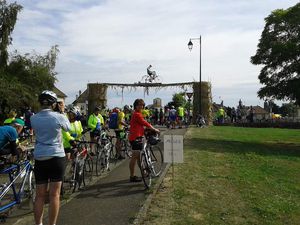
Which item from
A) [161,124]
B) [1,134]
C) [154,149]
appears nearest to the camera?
[1,134]

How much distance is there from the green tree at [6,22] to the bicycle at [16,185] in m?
27.4

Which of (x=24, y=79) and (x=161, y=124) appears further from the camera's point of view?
(x=24, y=79)

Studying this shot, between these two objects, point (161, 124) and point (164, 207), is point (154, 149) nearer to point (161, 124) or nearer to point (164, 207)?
point (164, 207)

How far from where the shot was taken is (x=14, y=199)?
7727 mm

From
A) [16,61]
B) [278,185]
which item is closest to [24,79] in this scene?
[16,61]

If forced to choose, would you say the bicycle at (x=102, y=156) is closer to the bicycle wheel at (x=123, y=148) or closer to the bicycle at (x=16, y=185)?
the bicycle wheel at (x=123, y=148)

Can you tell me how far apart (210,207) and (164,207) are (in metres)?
0.88

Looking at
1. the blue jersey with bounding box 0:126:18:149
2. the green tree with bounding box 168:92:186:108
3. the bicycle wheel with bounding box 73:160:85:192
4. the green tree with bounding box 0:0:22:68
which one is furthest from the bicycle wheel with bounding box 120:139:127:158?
the green tree with bounding box 168:92:186:108

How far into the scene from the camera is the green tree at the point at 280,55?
26.7 meters

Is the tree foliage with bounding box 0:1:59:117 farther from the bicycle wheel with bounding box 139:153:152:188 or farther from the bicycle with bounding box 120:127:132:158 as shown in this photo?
the bicycle wheel with bounding box 139:153:152:188

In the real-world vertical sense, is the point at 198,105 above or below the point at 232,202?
above

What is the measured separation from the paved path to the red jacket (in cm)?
111

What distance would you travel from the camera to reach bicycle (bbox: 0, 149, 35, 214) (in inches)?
295

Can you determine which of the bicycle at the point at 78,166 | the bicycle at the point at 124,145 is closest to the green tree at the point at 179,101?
the bicycle at the point at 124,145
